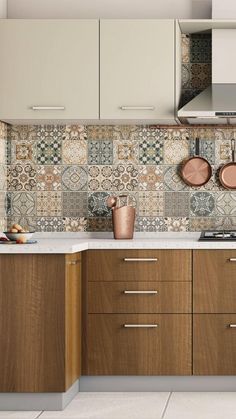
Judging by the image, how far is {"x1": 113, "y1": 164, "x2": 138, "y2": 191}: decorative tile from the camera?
5.56 m

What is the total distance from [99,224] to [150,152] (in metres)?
0.55

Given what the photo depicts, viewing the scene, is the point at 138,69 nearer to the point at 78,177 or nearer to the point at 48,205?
the point at 78,177

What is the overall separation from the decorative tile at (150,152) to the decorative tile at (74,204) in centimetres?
43

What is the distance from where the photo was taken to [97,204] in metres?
5.58

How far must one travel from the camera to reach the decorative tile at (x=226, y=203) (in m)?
5.52

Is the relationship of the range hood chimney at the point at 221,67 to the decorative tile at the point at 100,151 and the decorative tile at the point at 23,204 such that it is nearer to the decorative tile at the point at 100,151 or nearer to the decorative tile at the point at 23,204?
the decorative tile at the point at 100,151

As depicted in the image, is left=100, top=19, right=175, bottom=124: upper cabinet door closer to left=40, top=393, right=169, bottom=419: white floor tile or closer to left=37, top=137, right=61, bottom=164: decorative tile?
left=37, top=137, right=61, bottom=164: decorative tile

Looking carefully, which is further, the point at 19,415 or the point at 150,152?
the point at 150,152

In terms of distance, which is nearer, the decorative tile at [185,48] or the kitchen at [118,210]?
the kitchen at [118,210]

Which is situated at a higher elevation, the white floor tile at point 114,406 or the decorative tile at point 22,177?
the decorative tile at point 22,177

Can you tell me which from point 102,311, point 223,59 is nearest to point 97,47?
point 223,59

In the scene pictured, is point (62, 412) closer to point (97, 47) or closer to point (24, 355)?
point (24, 355)

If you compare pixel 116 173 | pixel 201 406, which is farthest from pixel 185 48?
pixel 201 406

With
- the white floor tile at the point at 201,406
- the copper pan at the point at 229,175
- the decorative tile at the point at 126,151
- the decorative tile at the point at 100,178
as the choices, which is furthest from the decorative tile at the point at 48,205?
the white floor tile at the point at 201,406
